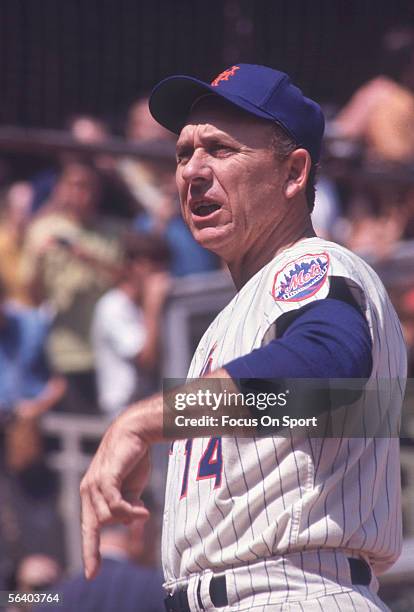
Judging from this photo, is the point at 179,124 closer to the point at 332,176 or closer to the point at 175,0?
the point at 332,176

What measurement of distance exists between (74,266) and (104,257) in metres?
0.16

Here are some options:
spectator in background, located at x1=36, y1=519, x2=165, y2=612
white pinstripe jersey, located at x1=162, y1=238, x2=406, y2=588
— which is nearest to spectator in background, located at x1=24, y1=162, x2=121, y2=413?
spectator in background, located at x1=36, y1=519, x2=165, y2=612

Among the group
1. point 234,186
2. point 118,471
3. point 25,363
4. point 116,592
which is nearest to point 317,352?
point 118,471

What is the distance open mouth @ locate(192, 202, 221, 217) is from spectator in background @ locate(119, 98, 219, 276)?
3200 mm

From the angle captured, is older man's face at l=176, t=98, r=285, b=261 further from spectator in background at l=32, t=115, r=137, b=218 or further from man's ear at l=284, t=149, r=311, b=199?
spectator in background at l=32, t=115, r=137, b=218

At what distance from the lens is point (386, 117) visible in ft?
17.5

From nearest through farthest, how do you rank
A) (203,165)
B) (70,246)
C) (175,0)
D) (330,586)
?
(330,586) < (203,165) < (70,246) < (175,0)

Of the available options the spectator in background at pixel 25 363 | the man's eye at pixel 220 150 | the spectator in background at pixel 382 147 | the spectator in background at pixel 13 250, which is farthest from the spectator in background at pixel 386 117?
the man's eye at pixel 220 150

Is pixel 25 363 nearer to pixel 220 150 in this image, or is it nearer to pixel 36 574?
pixel 36 574

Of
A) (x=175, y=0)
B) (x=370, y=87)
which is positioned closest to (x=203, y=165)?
(x=370, y=87)

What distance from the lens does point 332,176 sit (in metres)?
5.29

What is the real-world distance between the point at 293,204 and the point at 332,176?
11.0ft

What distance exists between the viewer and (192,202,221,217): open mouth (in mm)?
1960

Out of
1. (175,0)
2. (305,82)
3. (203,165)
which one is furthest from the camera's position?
(175,0)
